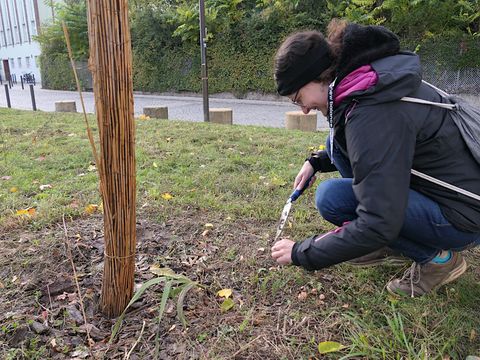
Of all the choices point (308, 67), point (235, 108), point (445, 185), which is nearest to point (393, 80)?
point (308, 67)

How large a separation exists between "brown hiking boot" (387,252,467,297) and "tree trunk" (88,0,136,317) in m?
1.22

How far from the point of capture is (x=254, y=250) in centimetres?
237

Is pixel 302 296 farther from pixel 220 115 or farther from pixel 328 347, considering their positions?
pixel 220 115

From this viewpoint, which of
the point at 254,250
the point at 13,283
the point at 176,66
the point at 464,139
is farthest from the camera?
the point at 176,66

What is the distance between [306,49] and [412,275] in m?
1.12

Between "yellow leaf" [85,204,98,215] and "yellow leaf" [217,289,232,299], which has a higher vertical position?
"yellow leaf" [85,204,98,215]

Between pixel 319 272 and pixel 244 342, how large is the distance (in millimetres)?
647

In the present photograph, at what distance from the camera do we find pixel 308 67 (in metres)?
1.61

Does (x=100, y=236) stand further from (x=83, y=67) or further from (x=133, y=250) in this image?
(x=83, y=67)

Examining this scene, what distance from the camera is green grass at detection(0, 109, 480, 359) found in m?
1.68

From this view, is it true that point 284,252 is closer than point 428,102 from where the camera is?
No

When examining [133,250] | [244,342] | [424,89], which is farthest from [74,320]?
[424,89]

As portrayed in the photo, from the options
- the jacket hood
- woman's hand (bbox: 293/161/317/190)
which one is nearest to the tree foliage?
woman's hand (bbox: 293/161/317/190)

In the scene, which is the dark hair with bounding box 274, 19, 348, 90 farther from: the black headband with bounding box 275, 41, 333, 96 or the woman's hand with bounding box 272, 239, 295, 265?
the woman's hand with bounding box 272, 239, 295, 265
